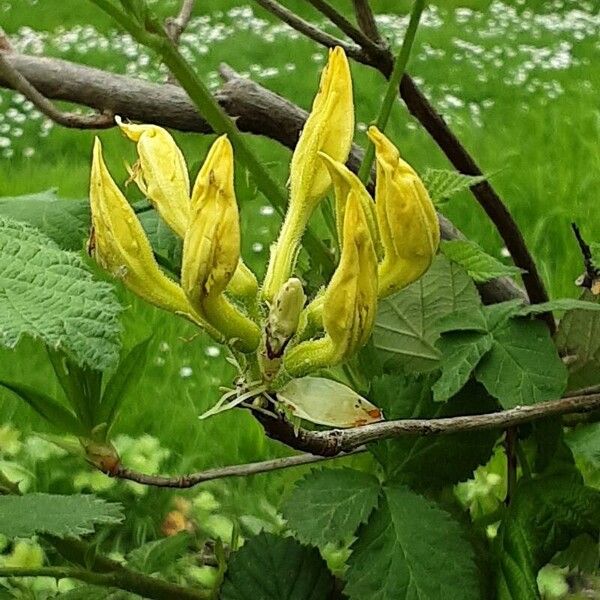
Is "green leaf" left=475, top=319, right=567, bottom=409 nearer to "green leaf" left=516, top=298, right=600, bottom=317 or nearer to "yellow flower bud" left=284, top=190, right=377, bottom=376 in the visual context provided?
"green leaf" left=516, top=298, right=600, bottom=317

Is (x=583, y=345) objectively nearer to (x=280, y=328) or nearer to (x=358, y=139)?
(x=280, y=328)

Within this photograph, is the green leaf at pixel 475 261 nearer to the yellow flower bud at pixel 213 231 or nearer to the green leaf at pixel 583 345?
the green leaf at pixel 583 345

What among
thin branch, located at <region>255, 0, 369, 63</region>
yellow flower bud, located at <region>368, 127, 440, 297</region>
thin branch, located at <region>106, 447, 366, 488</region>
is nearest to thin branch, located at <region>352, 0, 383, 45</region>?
thin branch, located at <region>255, 0, 369, 63</region>

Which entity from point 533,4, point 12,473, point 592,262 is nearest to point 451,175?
point 592,262

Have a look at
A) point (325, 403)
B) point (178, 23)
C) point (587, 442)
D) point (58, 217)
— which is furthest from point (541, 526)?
point (178, 23)

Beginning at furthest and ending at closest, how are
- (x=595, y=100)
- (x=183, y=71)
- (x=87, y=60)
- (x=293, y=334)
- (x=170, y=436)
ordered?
(x=87, y=60) < (x=595, y=100) < (x=170, y=436) < (x=183, y=71) < (x=293, y=334)

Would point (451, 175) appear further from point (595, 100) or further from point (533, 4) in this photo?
point (533, 4)

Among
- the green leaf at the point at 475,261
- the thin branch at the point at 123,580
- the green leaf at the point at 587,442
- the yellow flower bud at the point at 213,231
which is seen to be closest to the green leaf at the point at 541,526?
the green leaf at the point at 587,442
